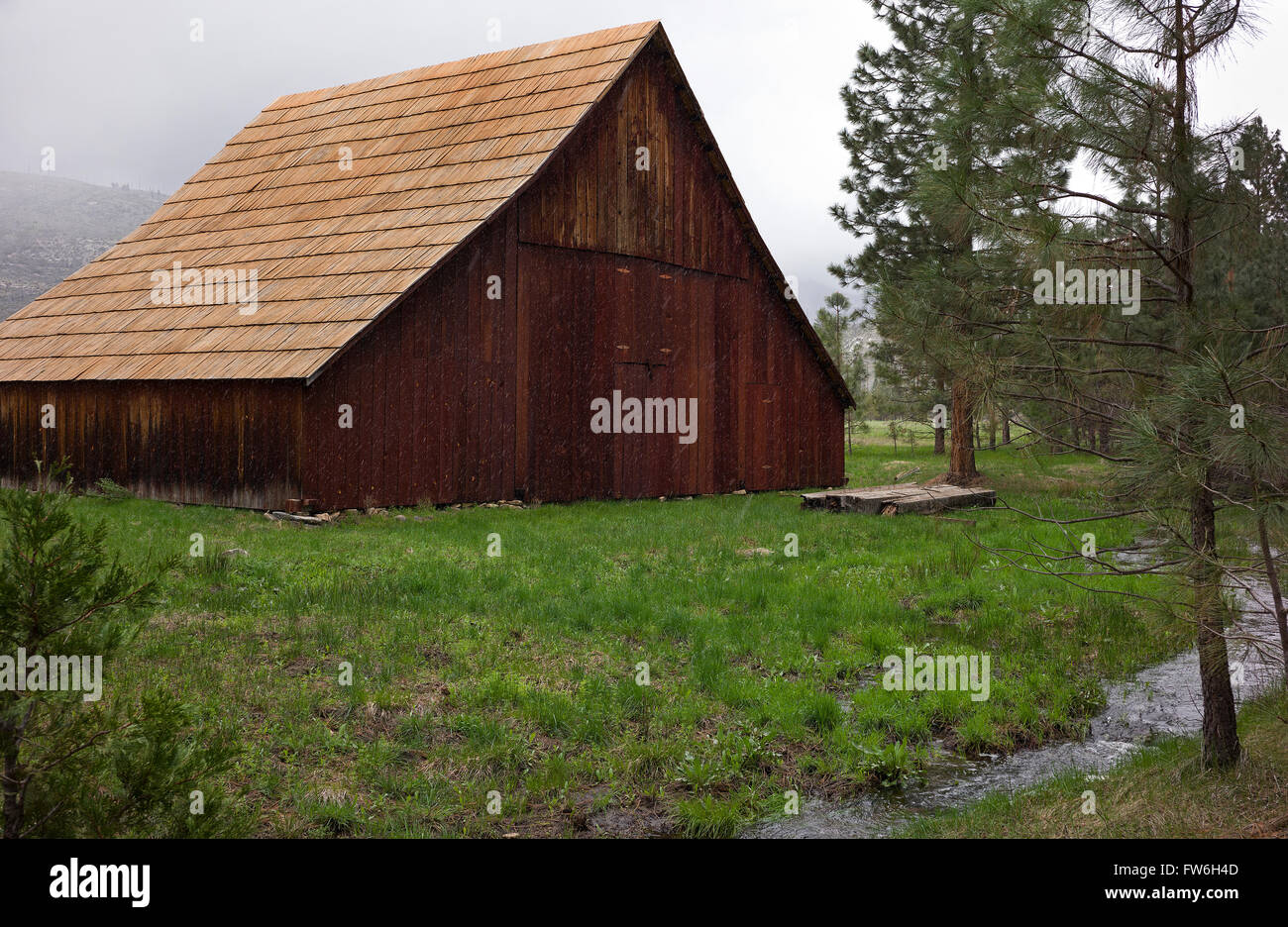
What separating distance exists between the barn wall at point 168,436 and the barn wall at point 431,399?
2.22 ft

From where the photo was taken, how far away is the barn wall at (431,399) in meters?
16.1

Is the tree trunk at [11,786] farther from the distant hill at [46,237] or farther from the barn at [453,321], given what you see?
Answer: the distant hill at [46,237]

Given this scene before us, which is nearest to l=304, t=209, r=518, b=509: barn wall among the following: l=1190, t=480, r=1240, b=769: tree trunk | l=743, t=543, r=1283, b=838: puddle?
l=743, t=543, r=1283, b=838: puddle

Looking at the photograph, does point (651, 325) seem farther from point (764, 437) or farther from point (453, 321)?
point (453, 321)

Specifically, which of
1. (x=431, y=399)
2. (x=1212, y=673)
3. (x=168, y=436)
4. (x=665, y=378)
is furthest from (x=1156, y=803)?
(x=168, y=436)

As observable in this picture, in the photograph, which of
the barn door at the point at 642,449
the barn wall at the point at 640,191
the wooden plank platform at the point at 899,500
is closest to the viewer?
the wooden plank platform at the point at 899,500

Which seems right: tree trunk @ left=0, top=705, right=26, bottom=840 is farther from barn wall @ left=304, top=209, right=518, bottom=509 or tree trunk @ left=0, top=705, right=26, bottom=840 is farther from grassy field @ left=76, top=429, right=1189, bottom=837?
barn wall @ left=304, top=209, right=518, bottom=509

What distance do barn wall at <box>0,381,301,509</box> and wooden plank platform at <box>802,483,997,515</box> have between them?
9.77 meters

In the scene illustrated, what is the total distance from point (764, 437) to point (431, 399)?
29.4 feet

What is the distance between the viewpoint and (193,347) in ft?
58.3

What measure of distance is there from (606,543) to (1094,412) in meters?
8.21

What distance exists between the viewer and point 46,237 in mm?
160875

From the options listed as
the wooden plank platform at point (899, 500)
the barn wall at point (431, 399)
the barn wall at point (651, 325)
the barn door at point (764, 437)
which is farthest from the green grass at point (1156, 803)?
the barn door at point (764, 437)
